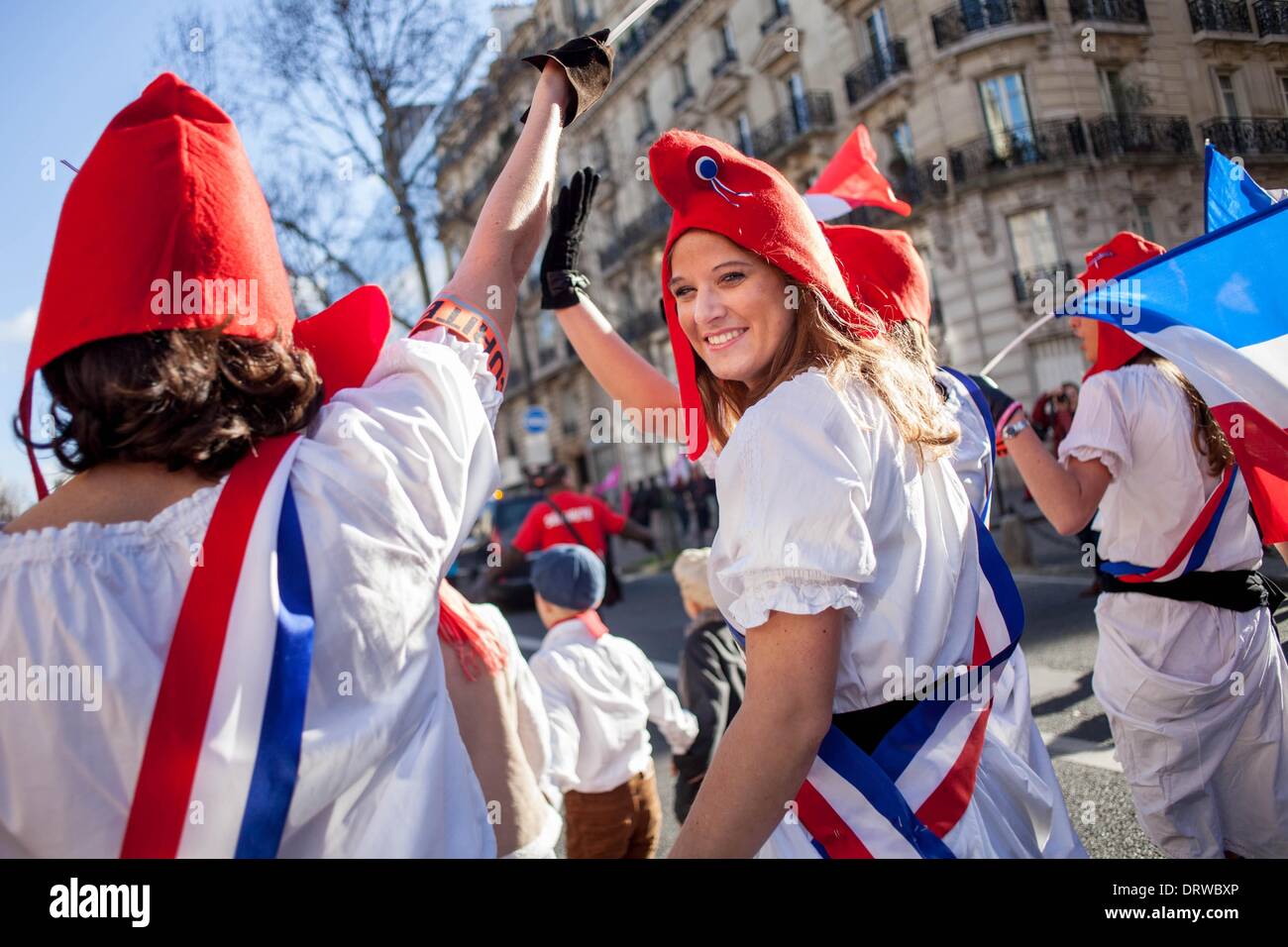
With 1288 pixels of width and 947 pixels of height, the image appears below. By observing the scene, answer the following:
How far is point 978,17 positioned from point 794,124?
14.3m

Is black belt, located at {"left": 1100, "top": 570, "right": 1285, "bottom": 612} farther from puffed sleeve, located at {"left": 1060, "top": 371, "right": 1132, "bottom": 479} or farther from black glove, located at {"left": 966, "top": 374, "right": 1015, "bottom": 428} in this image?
black glove, located at {"left": 966, "top": 374, "right": 1015, "bottom": 428}

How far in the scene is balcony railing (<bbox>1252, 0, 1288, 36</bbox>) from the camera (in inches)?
104

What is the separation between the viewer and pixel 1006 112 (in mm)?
11992

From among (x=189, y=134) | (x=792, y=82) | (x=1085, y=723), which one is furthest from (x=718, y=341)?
(x=792, y=82)

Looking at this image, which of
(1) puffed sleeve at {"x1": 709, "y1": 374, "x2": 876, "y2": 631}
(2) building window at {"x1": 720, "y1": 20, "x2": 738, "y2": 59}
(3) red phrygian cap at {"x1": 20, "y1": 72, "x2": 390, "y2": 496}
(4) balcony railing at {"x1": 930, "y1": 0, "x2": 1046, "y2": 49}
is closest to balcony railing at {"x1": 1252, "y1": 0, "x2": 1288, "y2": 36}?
(1) puffed sleeve at {"x1": 709, "y1": 374, "x2": 876, "y2": 631}

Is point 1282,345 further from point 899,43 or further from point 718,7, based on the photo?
point 718,7

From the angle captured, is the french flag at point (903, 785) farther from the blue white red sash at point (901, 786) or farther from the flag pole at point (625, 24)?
the flag pole at point (625, 24)

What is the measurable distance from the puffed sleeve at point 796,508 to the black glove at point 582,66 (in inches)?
28.3

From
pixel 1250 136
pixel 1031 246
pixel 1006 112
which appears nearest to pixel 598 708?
pixel 1250 136

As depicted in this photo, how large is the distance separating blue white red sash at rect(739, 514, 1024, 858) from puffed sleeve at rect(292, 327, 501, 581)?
27.4 inches

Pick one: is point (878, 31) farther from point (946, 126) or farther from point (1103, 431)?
point (1103, 431)

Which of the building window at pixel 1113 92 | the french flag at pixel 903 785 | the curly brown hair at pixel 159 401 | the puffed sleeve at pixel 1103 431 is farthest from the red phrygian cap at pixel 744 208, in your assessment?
the building window at pixel 1113 92

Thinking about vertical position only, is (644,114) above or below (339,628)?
above
